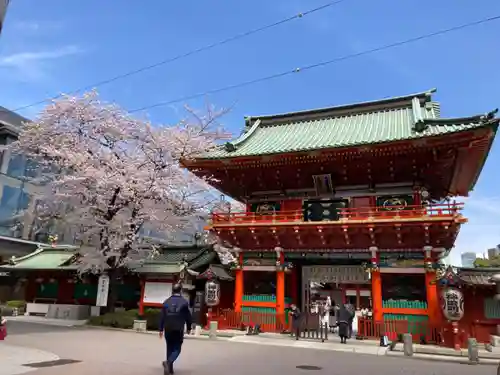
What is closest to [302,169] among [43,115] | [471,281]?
[471,281]

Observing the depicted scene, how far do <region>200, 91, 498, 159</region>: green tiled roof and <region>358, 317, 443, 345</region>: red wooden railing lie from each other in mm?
8484

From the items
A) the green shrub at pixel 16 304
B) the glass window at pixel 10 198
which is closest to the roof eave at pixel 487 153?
the green shrub at pixel 16 304

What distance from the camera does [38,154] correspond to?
1048 inches

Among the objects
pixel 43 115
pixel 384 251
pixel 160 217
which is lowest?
pixel 384 251

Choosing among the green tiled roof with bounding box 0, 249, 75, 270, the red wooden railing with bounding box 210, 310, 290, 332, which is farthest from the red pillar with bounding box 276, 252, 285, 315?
the green tiled roof with bounding box 0, 249, 75, 270

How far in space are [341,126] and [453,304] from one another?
41.5 ft

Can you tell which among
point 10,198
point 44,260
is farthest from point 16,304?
point 10,198

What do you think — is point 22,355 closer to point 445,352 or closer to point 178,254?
point 445,352

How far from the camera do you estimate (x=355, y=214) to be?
20156 millimetres

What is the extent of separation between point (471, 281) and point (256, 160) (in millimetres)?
11869

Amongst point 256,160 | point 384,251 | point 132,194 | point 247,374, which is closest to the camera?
point 247,374

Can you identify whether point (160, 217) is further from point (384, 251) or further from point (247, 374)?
point (247, 374)

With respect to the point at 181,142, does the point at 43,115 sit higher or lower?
higher

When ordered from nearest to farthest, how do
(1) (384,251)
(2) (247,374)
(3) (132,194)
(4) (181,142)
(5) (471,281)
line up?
1. (2) (247,374)
2. (5) (471,281)
3. (1) (384,251)
4. (3) (132,194)
5. (4) (181,142)
